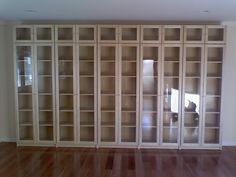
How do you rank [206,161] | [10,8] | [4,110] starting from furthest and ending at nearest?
[4,110]
[206,161]
[10,8]

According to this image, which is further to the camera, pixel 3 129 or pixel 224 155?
pixel 3 129

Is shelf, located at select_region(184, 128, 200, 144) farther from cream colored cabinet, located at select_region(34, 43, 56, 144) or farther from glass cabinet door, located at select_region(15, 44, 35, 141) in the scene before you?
glass cabinet door, located at select_region(15, 44, 35, 141)

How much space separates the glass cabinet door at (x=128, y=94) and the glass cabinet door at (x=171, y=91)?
0.61 meters

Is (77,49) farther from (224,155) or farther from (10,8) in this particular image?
(224,155)

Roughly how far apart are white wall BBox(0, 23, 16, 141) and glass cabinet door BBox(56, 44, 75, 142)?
118cm

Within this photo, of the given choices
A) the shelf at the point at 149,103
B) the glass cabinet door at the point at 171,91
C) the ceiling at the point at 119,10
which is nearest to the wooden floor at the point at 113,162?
the glass cabinet door at the point at 171,91

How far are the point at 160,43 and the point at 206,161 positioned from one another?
7.93ft

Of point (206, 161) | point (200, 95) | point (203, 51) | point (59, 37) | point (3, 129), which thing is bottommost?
point (206, 161)

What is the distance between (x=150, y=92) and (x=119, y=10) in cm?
182

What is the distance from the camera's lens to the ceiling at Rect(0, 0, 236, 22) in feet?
11.5

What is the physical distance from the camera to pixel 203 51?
4797 mm

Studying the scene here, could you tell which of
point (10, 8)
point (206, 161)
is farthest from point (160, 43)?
point (10, 8)

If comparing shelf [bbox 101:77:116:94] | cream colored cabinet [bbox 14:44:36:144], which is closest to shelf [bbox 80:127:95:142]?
shelf [bbox 101:77:116:94]

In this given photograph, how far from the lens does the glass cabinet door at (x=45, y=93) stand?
5.00 metres
